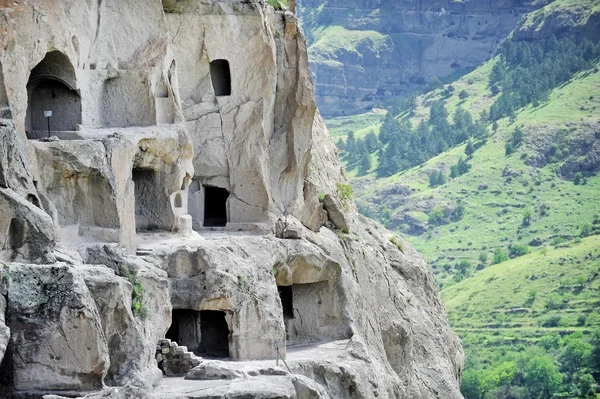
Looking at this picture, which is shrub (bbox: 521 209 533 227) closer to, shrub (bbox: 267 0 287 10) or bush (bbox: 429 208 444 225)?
bush (bbox: 429 208 444 225)

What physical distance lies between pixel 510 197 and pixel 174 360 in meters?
96.9

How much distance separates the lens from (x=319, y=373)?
51.5 metres

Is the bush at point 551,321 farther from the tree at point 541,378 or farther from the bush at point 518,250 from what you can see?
the bush at point 518,250

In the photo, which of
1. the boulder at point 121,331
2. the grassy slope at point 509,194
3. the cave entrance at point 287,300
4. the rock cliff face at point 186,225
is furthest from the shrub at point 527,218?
the boulder at point 121,331

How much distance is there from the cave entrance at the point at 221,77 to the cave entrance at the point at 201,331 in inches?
314

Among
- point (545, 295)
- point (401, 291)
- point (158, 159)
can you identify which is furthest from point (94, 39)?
point (545, 295)

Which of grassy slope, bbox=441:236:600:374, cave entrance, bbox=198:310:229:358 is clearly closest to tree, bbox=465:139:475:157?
grassy slope, bbox=441:236:600:374

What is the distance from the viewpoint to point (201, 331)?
169 feet

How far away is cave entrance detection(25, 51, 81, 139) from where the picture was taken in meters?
47.9

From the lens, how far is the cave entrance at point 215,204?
186 ft

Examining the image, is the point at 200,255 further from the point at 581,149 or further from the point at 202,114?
the point at 581,149

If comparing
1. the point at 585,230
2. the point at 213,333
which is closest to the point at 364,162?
the point at 585,230

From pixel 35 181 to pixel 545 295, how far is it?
3060 inches

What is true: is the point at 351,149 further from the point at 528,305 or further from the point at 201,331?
the point at 201,331
